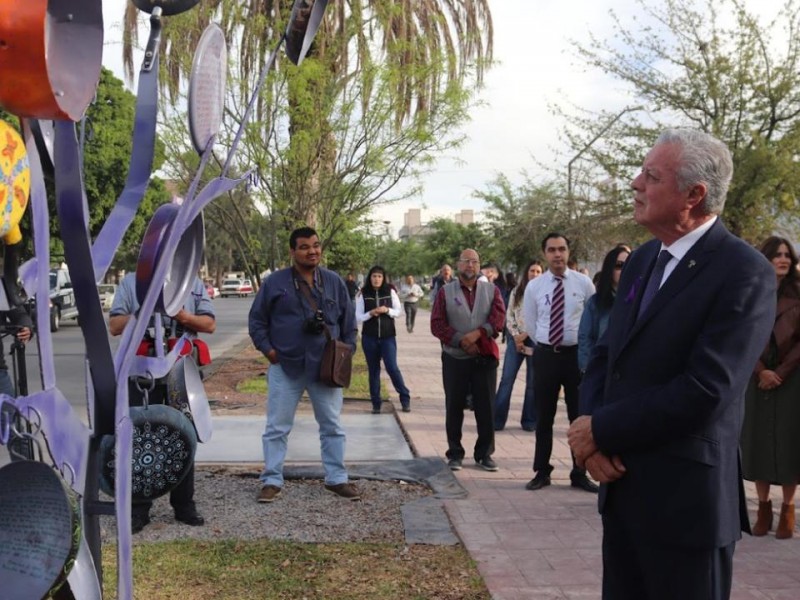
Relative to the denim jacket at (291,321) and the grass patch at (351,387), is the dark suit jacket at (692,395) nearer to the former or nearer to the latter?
the denim jacket at (291,321)

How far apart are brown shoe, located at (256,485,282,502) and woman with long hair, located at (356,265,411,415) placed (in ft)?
13.2

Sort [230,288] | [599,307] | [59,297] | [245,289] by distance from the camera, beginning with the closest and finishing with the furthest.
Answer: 1. [599,307]
2. [59,297]
3. [245,289]
4. [230,288]

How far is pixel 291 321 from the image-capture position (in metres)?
5.91

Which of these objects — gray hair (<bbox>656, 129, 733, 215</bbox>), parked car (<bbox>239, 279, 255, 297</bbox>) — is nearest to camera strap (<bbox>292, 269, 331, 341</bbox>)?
gray hair (<bbox>656, 129, 733, 215</bbox>)

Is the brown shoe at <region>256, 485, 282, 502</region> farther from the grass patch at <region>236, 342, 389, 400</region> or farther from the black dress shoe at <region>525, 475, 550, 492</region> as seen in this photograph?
the grass patch at <region>236, 342, 389, 400</region>

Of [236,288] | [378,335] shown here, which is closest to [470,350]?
[378,335]

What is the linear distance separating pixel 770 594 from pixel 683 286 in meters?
2.47

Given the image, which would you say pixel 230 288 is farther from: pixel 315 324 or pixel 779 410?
pixel 779 410

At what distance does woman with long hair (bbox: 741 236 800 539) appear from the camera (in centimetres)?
Answer: 512

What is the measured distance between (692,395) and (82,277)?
1.65 m

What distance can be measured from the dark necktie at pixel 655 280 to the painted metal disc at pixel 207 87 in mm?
1401

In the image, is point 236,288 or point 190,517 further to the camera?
point 236,288

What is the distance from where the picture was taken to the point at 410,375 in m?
14.0

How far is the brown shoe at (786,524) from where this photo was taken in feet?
16.8
